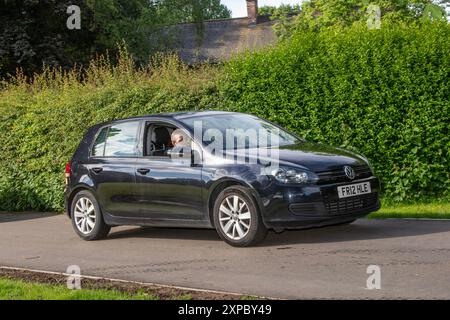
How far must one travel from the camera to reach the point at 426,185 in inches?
519

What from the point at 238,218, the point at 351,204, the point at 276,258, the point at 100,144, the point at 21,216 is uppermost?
the point at 100,144

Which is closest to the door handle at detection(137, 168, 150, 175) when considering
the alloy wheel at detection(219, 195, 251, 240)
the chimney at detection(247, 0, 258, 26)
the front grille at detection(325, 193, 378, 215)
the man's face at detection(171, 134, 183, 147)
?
the man's face at detection(171, 134, 183, 147)

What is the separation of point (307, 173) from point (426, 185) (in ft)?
14.3

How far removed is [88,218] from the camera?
11.8 metres

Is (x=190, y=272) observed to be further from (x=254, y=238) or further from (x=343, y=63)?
(x=343, y=63)

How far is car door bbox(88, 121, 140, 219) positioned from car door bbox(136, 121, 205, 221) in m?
0.18

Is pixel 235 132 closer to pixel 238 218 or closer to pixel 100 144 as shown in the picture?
pixel 238 218

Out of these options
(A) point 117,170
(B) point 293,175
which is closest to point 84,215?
(A) point 117,170

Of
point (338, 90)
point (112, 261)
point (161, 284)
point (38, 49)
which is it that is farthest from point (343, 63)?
point (38, 49)

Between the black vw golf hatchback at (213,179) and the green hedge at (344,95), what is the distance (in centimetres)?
252

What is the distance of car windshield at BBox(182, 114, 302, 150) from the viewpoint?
1048 cm

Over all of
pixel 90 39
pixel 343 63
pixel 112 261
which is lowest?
pixel 112 261

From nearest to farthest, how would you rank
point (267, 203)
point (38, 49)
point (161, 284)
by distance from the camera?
point (161, 284) < point (267, 203) < point (38, 49)

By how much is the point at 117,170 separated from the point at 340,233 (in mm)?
3267
